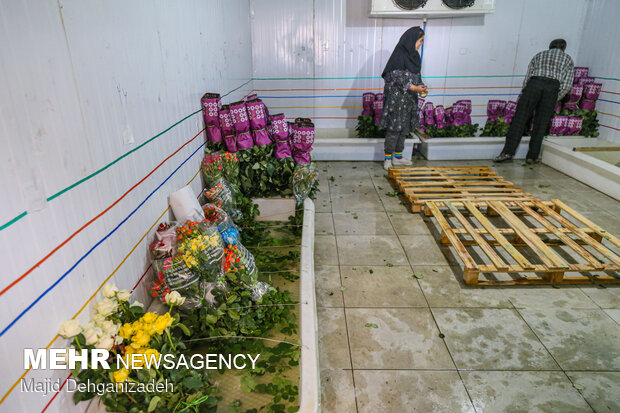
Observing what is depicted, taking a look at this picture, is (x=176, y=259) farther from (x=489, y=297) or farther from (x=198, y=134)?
(x=489, y=297)

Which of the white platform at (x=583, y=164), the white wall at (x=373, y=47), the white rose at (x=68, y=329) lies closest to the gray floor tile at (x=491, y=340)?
the white rose at (x=68, y=329)

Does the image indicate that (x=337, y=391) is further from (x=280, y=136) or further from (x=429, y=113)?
(x=429, y=113)

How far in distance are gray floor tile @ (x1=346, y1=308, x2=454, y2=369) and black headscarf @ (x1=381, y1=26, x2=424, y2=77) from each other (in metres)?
4.30

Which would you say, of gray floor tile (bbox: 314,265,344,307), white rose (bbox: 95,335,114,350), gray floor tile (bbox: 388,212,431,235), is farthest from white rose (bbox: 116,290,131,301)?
gray floor tile (bbox: 388,212,431,235)

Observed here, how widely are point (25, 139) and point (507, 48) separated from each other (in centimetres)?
840

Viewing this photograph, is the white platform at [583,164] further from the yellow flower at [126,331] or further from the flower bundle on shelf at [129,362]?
the yellow flower at [126,331]

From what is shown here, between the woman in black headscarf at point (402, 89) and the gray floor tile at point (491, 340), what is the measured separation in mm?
3812

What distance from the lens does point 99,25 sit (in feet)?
6.49

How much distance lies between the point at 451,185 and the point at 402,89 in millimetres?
1779

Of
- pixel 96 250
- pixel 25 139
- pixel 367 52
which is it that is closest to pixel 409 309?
pixel 96 250

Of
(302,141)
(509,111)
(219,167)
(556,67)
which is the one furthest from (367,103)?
(219,167)

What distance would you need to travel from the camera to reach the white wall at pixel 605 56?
22.0ft

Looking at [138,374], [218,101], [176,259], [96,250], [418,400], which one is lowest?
[418,400]

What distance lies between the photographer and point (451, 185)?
18.6ft
